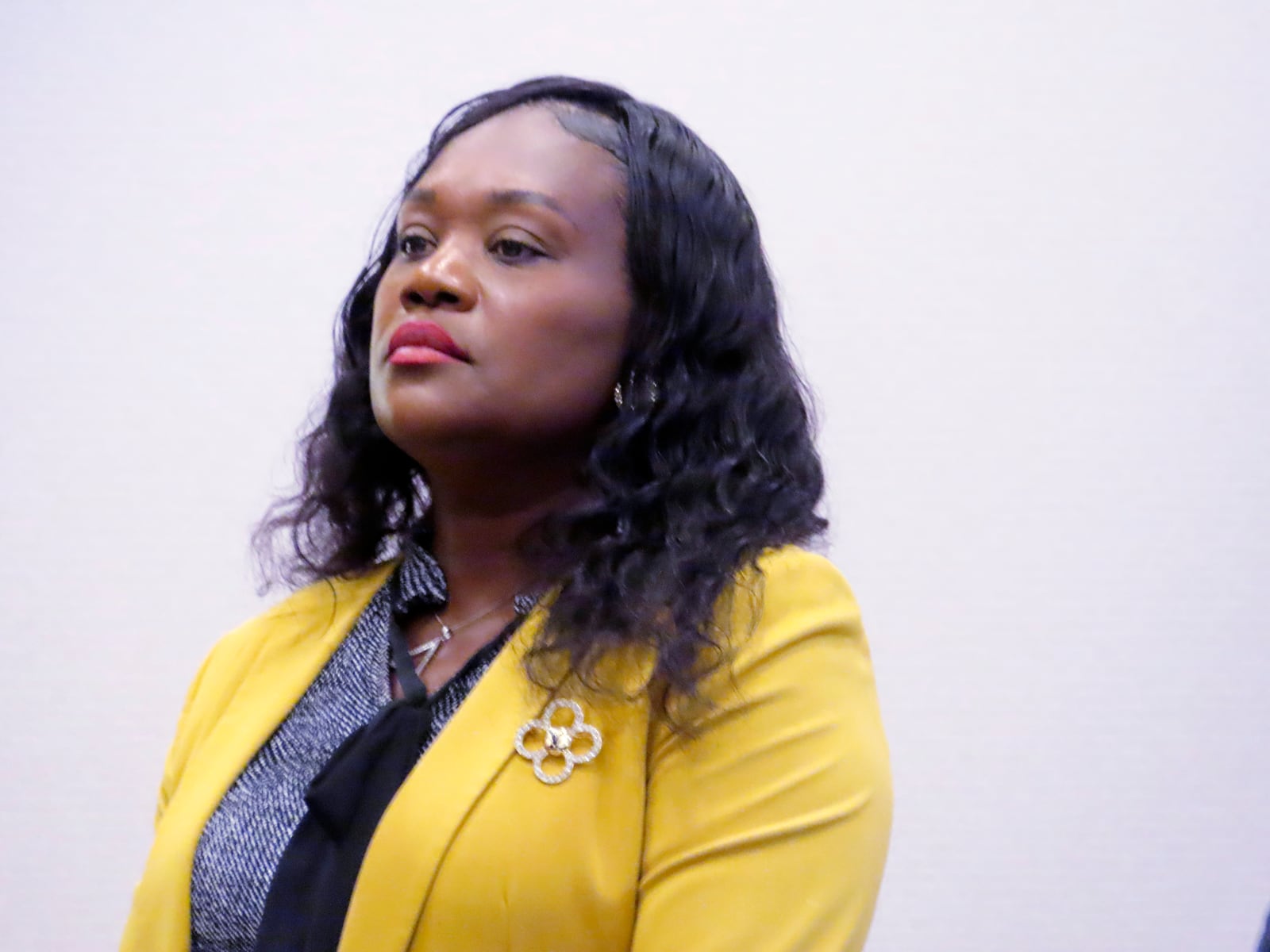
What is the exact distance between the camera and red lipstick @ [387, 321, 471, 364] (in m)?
0.94

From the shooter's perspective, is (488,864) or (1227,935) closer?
(488,864)

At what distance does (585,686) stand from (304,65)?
1144mm

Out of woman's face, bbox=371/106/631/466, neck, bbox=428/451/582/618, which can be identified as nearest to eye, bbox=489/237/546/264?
woman's face, bbox=371/106/631/466

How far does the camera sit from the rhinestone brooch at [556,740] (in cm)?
83

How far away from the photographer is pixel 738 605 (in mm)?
875

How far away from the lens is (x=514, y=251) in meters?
0.97

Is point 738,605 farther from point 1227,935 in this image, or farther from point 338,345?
point 1227,935

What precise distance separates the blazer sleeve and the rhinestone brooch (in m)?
0.05

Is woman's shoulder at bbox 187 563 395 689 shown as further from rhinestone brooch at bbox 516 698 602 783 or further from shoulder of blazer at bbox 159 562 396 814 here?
rhinestone brooch at bbox 516 698 602 783

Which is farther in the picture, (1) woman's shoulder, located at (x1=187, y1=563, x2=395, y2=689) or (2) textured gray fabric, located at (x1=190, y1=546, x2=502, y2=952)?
(1) woman's shoulder, located at (x1=187, y1=563, x2=395, y2=689)

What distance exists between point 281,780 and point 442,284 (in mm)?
370

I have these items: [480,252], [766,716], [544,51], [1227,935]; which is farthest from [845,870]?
[544,51]

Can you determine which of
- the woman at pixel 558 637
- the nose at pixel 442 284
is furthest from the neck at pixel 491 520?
the nose at pixel 442 284

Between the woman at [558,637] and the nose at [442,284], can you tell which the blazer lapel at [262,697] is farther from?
the nose at [442,284]
